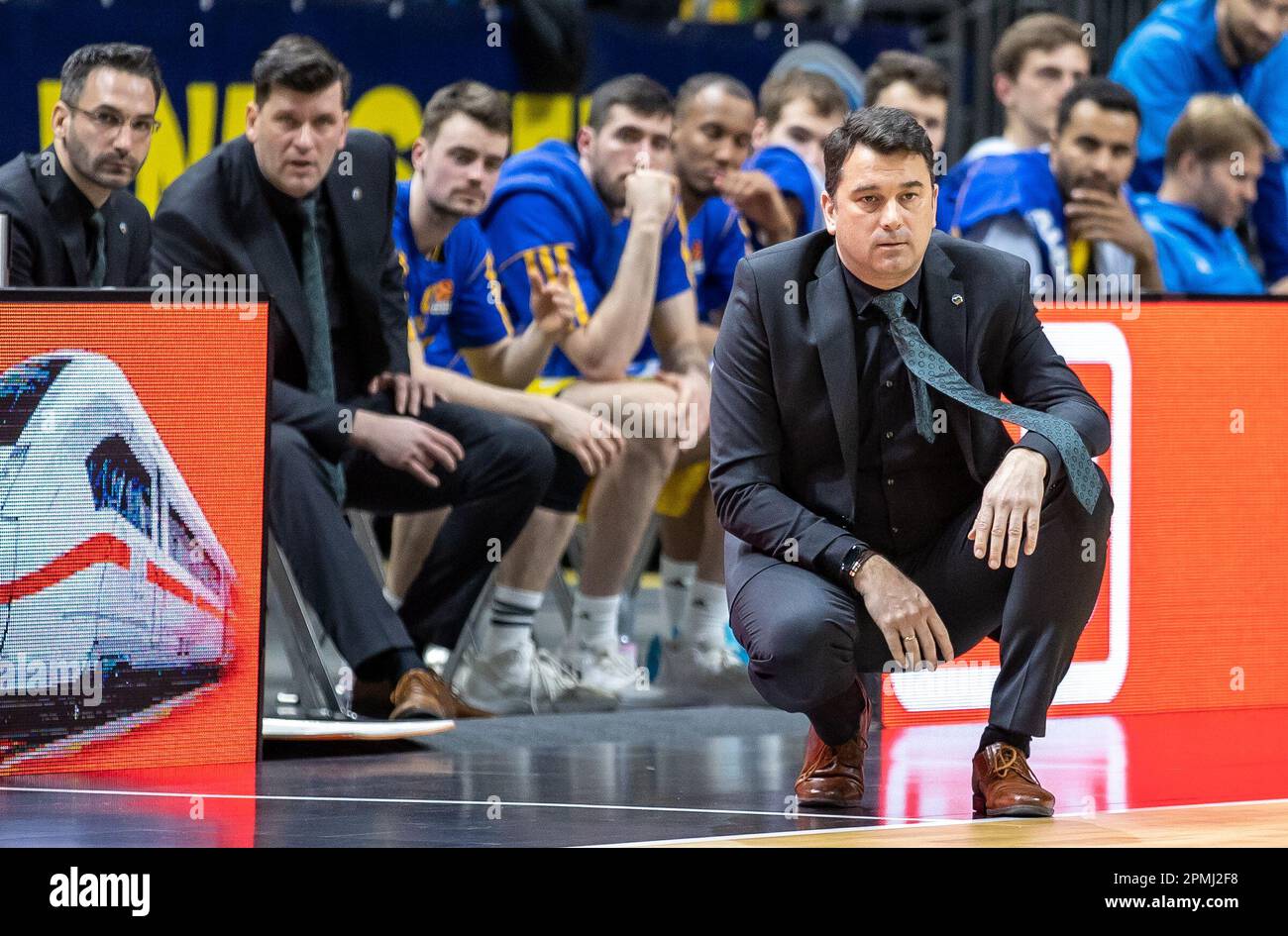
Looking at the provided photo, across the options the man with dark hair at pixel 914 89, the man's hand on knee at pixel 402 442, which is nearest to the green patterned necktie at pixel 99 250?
the man's hand on knee at pixel 402 442

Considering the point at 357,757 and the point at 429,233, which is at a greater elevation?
the point at 429,233

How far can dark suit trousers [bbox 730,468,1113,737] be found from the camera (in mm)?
3271

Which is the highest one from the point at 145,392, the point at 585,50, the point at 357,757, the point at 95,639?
the point at 585,50

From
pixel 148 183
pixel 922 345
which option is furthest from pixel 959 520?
pixel 148 183

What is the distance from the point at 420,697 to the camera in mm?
4289

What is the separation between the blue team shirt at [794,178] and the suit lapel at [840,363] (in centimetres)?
248

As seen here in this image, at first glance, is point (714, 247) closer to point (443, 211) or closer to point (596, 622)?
point (443, 211)

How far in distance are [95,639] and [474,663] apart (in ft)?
4.58

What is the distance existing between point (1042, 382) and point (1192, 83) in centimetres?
358

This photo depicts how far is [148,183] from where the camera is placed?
630 cm

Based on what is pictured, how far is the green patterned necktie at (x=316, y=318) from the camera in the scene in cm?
460

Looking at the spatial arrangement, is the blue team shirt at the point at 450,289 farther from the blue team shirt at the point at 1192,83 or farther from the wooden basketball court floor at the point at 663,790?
the blue team shirt at the point at 1192,83

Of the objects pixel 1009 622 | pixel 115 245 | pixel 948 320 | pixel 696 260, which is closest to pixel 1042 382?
pixel 948 320

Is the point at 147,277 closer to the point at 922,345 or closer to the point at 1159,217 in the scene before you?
the point at 922,345
